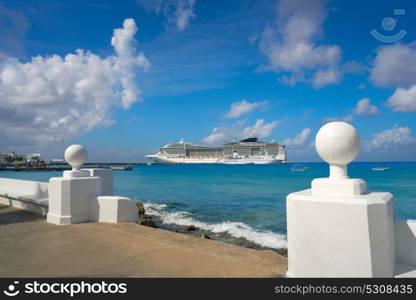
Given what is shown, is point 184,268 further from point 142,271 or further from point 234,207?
point 234,207

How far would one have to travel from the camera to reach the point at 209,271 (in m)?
3.27

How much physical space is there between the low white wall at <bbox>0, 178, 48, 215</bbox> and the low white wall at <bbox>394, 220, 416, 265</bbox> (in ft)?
22.9

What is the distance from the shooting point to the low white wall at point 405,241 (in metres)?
2.89

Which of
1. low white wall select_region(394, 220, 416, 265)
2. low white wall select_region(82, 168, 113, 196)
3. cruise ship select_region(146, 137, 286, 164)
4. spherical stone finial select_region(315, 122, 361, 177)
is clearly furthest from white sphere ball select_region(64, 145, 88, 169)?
cruise ship select_region(146, 137, 286, 164)

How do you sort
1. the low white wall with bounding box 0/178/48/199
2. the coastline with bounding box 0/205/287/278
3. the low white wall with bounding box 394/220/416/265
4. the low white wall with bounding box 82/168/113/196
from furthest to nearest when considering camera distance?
the low white wall with bounding box 82/168/113/196 < the low white wall with bounding box 0/178/48/199 < the coastline with bounding box 0/205/287/278 < the low white wall with bounding box 394/220/416/265

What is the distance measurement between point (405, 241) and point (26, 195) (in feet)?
28.7

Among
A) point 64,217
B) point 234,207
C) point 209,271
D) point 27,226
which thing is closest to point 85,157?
point 64,217

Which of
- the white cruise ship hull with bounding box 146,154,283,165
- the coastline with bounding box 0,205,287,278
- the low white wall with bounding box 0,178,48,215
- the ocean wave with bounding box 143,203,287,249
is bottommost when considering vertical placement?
the ocean wave with bounding box 143,203,287,249

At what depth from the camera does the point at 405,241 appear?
293cm

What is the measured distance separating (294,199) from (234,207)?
1469cm

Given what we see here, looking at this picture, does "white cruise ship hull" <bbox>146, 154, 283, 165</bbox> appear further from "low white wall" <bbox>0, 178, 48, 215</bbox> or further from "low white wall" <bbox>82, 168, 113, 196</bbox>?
"low white wall" <bbox>0, 178, 48, 215</bbox>

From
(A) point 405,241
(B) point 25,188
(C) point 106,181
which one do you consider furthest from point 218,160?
(A) point 405,241

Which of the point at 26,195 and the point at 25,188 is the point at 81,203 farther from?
the point at 25,188

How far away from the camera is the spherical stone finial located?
291cm
